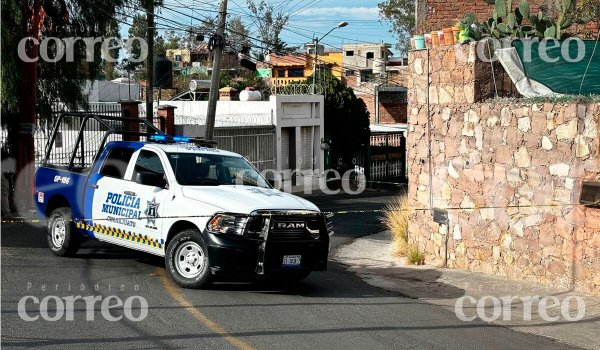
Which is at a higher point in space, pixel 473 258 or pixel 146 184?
pixel 146 184

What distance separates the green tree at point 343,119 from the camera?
3825cm

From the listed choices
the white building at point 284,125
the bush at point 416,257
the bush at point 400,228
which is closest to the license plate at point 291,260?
the bush at point 416,257

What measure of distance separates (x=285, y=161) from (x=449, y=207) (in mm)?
20314

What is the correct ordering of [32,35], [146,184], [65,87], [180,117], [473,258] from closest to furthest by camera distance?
1. [146,184]
2. [473,258]
3. [32,35]
4. [65,87]
5. [180,117]

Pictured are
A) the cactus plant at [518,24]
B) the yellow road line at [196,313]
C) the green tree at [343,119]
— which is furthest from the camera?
the green tree at [343,119]

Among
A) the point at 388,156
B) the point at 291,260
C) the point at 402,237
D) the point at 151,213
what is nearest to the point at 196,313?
the point at 291,260

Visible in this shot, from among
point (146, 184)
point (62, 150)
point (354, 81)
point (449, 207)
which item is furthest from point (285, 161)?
Result: point (354, 81)

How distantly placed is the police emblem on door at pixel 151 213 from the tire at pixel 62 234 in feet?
6.00

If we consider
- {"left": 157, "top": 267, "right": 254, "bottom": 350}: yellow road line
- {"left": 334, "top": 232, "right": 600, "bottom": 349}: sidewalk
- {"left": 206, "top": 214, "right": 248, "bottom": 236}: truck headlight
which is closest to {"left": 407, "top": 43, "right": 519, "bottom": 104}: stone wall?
{"left": 334, "top": 232, "right": 600, "bottom": 349}: sidewalk

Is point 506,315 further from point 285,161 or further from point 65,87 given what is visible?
point 285,161

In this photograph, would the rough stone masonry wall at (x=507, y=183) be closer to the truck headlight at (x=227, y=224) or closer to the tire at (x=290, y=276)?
the tire at (x=290, y=276)

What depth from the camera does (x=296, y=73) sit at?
66.1 meters

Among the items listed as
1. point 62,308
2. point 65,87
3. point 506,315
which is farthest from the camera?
point 65,87

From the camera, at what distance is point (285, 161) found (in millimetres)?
34688
